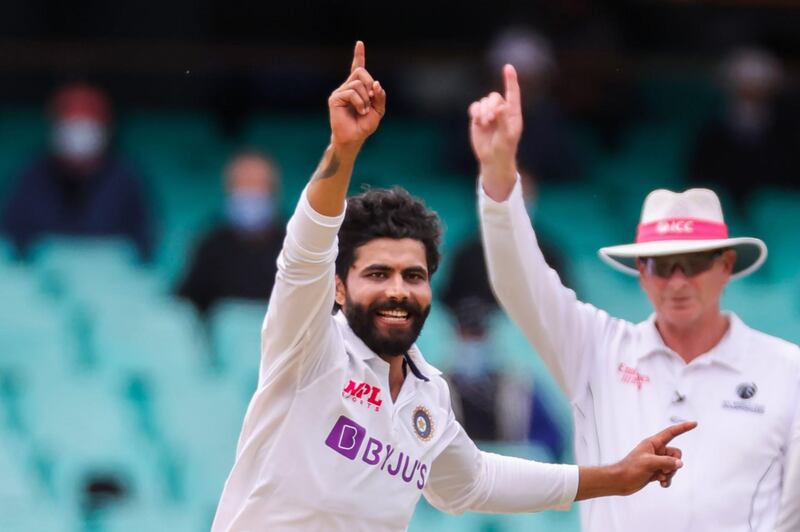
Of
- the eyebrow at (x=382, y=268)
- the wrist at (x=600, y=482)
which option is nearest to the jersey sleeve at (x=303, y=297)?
the eyebrow at (x=382, y=268)

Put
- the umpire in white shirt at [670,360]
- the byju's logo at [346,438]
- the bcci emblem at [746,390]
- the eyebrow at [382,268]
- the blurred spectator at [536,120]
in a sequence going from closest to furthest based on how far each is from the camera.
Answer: the byju's logo at [346,438] → the eyebrow at [382,268] → the umpire in white shirt at [670,360] → the bcci emblem at [746,390] → the blurred spectator at [536,120]

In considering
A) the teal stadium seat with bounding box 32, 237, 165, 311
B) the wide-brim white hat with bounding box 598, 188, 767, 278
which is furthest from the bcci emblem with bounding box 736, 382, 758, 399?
the teal stadium seat with bounding box 32, 237, 165, 311

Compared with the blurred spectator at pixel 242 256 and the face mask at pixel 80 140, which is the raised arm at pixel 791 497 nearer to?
the blurred spectator at pixel 242 256

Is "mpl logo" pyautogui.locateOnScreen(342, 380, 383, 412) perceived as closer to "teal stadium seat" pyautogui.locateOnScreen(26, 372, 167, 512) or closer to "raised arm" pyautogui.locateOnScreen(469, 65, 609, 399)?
"raised arm" pyautogui.locateOnScreen(469, 65, 609, 399)

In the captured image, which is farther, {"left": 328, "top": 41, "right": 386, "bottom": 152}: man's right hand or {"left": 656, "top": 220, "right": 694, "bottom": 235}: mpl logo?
{"left": 656, "top": 220, "right": 694, "bottom": 235}: mpl logo

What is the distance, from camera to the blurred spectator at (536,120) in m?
11.0

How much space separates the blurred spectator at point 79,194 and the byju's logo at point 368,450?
6.02m

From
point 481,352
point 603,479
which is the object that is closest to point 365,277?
point 603,479

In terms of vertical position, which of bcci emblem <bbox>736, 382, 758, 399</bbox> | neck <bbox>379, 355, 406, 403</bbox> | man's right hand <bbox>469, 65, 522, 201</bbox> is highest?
man's right hand <bbox>469, 65, 522, 201</bbox>

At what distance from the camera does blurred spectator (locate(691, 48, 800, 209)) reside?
11.6 m

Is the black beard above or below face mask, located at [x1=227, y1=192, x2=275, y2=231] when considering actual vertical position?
below

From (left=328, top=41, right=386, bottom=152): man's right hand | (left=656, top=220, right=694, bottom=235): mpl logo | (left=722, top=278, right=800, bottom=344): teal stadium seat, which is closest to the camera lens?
(left=328, top=41, right=386, bottom=152): man's right hand

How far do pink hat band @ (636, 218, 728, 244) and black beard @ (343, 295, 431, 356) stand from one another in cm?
105

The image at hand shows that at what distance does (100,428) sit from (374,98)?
17.0ft
